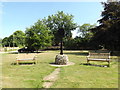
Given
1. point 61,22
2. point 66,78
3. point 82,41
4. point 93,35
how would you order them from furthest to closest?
point 61,22, point 82,41, point 93,35, point 66,78

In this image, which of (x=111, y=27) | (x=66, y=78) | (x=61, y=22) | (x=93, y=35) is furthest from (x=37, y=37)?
(x=61, y=22)

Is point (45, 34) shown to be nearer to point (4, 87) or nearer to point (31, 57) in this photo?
point (31, 57)

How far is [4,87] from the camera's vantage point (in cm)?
411

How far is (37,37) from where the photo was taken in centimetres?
2366

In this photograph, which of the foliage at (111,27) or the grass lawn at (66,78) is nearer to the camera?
the grass lawn at (66,78)

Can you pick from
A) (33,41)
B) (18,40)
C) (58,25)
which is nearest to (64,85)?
(33,41)

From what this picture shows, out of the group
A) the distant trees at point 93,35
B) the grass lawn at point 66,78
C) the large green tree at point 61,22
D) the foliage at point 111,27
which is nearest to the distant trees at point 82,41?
the distant trees at point 93,35

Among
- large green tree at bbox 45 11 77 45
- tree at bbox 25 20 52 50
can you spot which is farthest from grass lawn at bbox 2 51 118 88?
large green tree at bbox 45 11 77 45

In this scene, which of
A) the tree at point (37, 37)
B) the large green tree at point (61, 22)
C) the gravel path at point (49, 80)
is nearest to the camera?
the gravel path at point (49, 80)

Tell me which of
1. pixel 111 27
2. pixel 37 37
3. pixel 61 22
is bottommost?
pixel 37 37

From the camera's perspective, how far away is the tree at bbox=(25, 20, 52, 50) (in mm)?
24000

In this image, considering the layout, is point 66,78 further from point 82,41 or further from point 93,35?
point 82,41

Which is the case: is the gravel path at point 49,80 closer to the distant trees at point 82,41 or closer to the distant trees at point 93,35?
the distant trees at point 93,35

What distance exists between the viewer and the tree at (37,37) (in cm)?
2400
